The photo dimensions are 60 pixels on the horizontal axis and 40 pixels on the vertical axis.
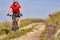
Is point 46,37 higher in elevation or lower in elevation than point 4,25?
lower

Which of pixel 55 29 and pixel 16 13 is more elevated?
pixel 16 13

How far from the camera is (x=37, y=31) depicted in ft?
55.5

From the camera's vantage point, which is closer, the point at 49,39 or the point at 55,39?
the point at 55,39

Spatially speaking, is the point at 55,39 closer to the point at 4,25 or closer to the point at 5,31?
the point at 5,31

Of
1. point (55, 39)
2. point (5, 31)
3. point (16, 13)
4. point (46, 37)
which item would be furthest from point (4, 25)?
point (55, 39)

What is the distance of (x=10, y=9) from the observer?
55.0 ft

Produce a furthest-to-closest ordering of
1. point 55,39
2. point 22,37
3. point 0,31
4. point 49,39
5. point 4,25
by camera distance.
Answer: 1. point 4,25
2. point 0,31
3. point 22,37
4. point 49,39
5. point 55,39

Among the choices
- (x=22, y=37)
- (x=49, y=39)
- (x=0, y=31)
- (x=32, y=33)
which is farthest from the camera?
(x=0, y=31)

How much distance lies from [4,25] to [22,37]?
19.8 ft

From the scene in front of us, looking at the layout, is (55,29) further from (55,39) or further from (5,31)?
(5,31)

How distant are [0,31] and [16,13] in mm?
2260

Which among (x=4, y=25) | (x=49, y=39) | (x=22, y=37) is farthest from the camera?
(x=4, y=25)

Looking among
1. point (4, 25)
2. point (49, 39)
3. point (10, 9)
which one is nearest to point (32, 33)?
point (10, 9)

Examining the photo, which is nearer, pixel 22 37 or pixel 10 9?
pixel 22 37
